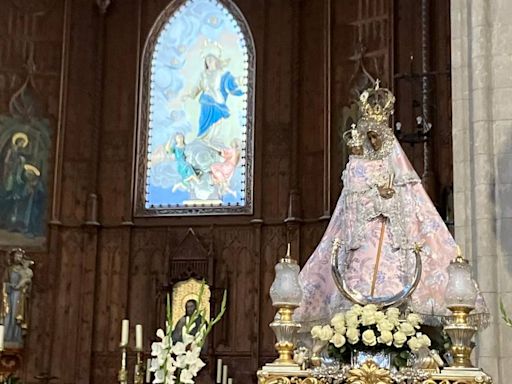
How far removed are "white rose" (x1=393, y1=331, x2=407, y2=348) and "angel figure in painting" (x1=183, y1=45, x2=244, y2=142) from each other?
1058 cm

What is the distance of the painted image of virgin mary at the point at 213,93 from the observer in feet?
50.4

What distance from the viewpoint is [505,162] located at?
6.61 meters

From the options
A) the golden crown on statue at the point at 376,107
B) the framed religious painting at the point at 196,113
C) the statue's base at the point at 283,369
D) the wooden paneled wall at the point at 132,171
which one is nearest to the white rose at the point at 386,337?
the statue's base at the point at 283,369

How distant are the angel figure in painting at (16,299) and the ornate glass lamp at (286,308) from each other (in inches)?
380

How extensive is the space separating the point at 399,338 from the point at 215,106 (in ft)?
35.5

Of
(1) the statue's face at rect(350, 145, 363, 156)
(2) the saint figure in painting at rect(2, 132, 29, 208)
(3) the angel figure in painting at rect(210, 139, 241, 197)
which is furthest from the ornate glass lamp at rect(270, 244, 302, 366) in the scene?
(2) the saint figure in painting at rect(2, 132, 29, 208)

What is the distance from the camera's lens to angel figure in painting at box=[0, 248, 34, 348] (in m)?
14.0

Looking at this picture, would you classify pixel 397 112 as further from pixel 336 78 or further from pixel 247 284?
pixel 247 284

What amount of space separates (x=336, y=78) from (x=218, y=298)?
12.3 feet

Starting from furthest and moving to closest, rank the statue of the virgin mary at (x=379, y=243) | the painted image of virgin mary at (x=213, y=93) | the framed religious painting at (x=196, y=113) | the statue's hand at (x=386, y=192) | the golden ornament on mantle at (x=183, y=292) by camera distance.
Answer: the painted image of virgin mary at (x=213, y=93)
the framed religious painting at (x=196, y=113)
the golden ornament on mantle at (x=183, y=292)
the statue's hand at (x=386, y=192)
the statue of the virgin mary at (x=379, y=243)

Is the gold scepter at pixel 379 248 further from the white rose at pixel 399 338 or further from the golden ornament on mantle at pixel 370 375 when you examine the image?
the golden ornament on mantle at pixel 370 375

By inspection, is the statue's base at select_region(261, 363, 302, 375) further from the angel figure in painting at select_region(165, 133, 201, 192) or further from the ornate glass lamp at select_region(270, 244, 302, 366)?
the angel figure in painting at select_region(165, 133, 201, 192)

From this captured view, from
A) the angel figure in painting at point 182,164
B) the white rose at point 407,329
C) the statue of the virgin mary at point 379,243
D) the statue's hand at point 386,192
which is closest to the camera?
the white rose at point 407,329

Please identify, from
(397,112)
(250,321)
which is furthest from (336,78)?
(250,321)
